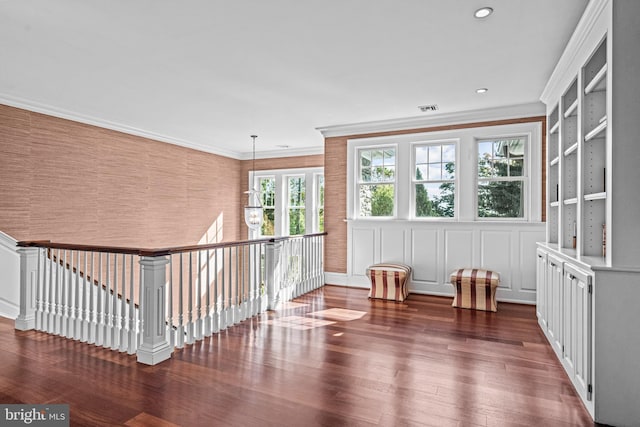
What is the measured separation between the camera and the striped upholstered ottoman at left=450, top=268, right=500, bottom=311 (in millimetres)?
4477

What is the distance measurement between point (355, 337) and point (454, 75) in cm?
293

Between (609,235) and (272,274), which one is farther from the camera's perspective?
(272,274)

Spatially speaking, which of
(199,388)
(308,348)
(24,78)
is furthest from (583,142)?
(24,78)

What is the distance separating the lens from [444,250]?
5.33 metres

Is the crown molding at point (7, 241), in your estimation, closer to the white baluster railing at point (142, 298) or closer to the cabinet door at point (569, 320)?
the white baluster railing at point (142, 298)

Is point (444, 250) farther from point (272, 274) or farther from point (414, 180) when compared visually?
point (272, 274)

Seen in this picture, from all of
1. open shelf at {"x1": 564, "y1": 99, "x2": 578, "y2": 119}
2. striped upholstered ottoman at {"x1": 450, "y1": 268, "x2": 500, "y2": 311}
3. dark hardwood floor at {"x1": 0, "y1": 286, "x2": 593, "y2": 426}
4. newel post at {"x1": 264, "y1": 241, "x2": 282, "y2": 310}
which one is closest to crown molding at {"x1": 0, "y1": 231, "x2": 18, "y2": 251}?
dark hardwood floor at {"x1": 0, "y1": 286, "x2": 593, "y2": 426}

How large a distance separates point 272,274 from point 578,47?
152 inches

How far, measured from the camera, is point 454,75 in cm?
375

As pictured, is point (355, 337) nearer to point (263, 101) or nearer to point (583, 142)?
point (583, 142)

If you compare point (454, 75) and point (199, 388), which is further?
point (454, 75)

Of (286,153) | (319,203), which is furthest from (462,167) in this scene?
(286,153)

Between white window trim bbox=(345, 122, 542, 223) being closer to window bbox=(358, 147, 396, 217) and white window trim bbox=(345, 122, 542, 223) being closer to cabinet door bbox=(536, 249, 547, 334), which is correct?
window bbox=(358, 147, 396, 217)

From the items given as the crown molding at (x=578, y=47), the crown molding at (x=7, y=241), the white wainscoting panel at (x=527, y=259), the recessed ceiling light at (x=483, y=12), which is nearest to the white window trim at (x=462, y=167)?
the white wainscoting panel at (x=527, y=259)
